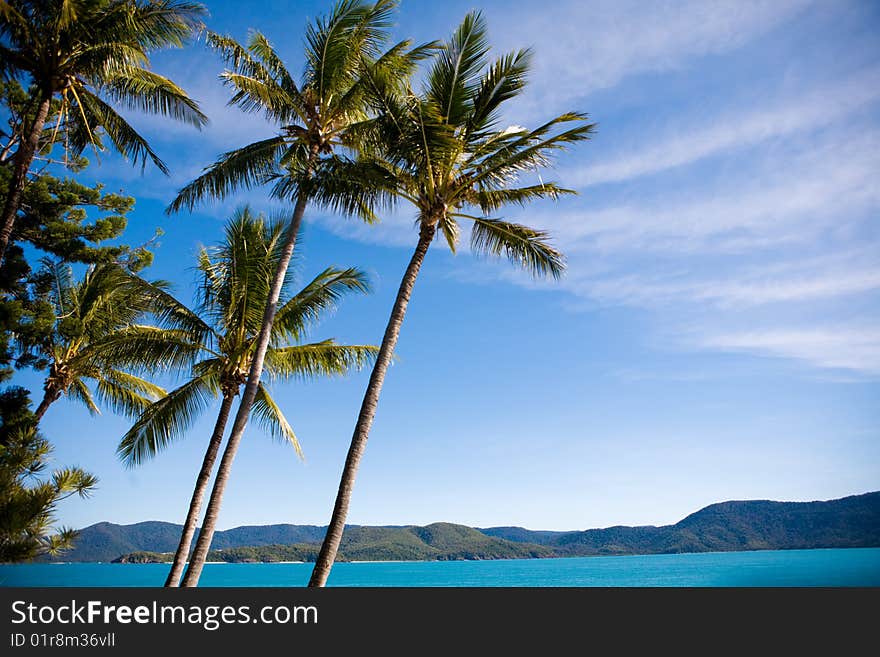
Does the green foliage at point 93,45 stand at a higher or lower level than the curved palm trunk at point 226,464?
higher

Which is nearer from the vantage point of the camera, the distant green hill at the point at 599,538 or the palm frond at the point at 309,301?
the palm frond at the point at 309,301

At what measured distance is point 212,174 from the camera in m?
11.8

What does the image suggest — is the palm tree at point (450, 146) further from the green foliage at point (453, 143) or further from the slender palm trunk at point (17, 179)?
the slender palm trunk at point (17, 179)

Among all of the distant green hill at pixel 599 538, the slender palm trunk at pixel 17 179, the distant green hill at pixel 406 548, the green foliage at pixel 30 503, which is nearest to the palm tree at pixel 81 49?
the slender palm trunk at pixel 17 179

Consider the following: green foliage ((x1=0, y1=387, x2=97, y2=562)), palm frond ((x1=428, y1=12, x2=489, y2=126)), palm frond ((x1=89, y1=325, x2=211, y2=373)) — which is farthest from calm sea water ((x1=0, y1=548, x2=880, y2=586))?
palm frond ((x1=428, y1=12, x2=489, y2=126))

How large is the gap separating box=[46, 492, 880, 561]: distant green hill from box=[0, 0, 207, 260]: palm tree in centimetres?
11609

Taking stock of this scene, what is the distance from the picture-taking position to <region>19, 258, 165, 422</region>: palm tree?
13133 millimetres

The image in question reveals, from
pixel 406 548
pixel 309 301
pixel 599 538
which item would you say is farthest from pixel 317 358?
pixel 599 538

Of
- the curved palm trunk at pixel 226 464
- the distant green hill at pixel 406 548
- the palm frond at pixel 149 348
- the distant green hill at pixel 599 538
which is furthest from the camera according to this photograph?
the distant green hill at pixel 406 548

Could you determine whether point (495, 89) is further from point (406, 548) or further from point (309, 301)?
point (406, 548)

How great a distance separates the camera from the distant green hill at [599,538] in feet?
352

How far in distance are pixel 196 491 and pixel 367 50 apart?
9.18 m

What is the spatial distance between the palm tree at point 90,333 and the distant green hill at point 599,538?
112811mm

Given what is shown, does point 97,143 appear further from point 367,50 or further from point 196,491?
point 196,491
